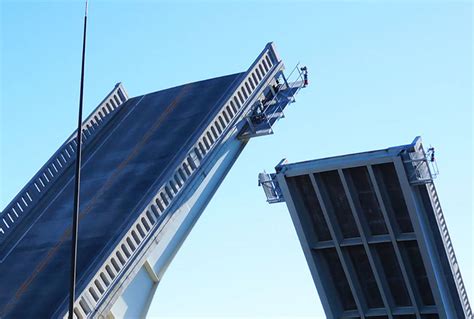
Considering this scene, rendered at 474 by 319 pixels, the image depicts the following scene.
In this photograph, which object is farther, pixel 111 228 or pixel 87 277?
pixel 111 228

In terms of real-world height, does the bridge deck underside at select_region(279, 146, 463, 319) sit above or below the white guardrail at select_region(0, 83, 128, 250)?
below

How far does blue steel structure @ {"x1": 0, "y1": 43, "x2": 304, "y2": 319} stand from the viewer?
14711mm

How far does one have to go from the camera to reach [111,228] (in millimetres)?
15445

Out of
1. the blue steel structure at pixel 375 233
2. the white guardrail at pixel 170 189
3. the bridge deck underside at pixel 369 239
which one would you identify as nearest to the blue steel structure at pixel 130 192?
the white guardrail at pixel 170 189

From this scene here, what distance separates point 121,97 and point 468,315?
8711 millimetres

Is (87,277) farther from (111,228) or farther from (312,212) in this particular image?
(312,212)

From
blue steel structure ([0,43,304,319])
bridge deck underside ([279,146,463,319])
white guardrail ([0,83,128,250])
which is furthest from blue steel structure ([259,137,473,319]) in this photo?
white guardrail ([0,83,128,250])

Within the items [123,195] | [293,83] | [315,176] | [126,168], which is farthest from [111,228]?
[293,83]

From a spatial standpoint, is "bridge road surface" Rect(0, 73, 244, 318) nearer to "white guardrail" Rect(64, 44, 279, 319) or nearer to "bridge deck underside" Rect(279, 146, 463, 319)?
"white guardrail" Rect(64, 44, 279, 319)

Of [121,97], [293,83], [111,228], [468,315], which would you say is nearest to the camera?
[111,228]

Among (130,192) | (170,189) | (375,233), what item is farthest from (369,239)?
(130,192)

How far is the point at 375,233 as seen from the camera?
1603 cm

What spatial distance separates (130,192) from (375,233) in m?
4.05

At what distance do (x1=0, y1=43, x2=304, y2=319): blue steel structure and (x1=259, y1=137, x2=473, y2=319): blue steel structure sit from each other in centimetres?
135
